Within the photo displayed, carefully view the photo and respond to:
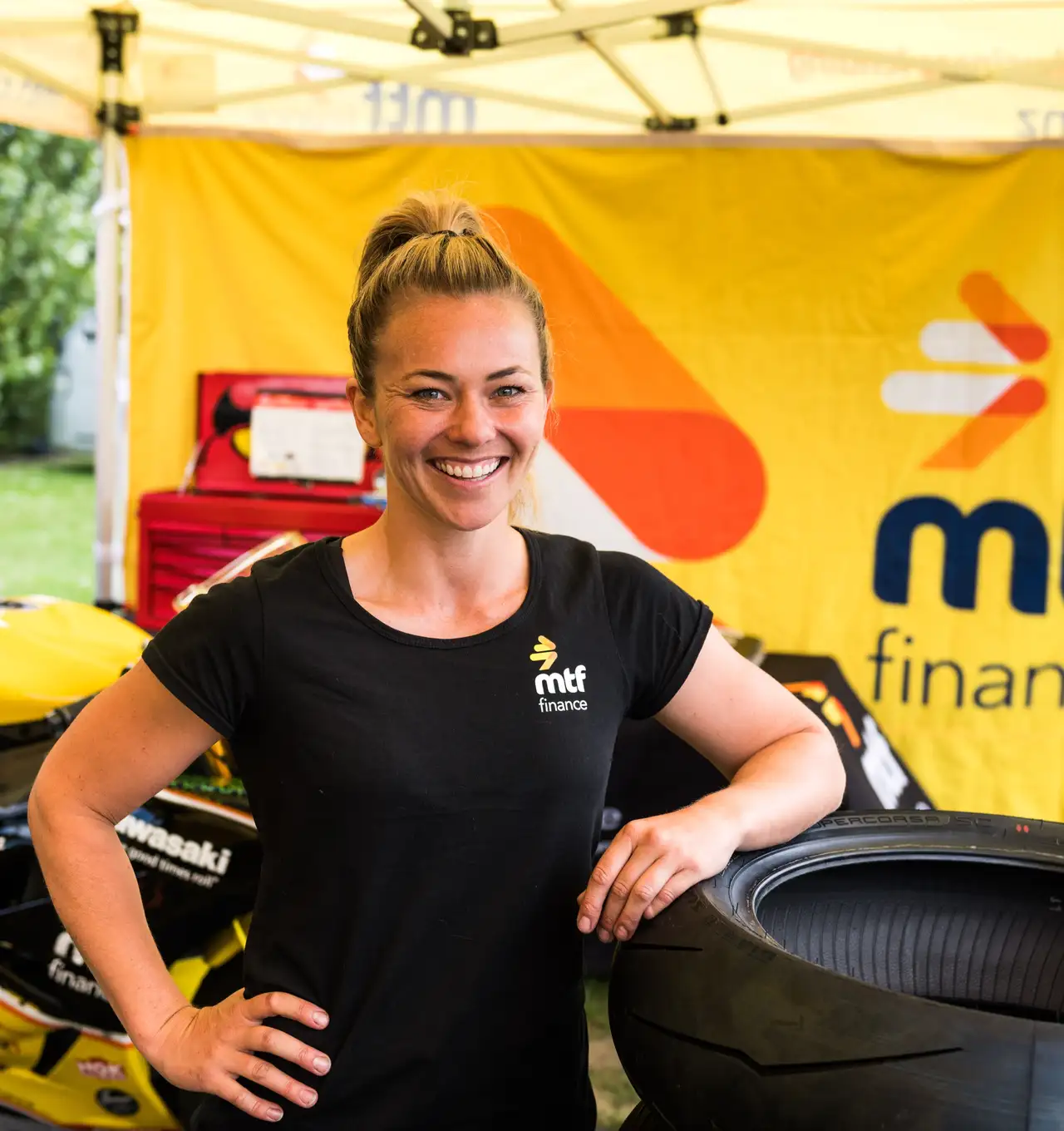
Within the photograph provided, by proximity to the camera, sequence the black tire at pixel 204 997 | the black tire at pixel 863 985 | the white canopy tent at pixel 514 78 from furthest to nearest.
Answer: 1. the white canopy tent at pixel 514 78
2. the black tire at pixel 204 997
3. the black tire at pixel 863 985

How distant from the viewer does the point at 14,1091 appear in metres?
2.37

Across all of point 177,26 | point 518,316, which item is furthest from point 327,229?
point 518,316

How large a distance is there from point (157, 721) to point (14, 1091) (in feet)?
5.23

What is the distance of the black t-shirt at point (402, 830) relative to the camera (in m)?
1.15

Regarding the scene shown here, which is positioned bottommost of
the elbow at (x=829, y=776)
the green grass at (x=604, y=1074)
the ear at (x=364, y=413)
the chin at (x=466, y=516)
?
the green grass at (x=604, y=1074)

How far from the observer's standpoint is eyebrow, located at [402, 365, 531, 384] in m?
1.18

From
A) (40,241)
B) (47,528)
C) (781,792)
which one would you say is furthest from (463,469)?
(40,241)

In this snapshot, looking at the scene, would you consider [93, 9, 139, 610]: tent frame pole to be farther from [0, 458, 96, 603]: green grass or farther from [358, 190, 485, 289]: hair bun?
[358, 190, 485, 289]: hair bun

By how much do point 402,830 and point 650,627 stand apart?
33 cm

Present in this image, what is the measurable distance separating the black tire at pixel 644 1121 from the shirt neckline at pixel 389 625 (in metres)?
0.48

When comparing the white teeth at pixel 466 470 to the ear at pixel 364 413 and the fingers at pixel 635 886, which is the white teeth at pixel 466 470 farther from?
the fingers at pixel 635 886

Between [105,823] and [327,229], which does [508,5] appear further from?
[105,823]

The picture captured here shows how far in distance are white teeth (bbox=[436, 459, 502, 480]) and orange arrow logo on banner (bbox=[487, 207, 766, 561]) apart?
116 inches

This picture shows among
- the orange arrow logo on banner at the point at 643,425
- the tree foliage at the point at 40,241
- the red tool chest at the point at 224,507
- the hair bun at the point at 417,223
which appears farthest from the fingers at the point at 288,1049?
the tree foliage at the point at 40,241
